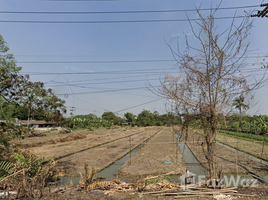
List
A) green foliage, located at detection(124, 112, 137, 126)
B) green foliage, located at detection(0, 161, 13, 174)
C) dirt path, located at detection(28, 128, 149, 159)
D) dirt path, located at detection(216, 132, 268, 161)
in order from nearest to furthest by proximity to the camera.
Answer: green foliage, located at detection(0, 161, 13, 174)
dirt path, located at detection(216, 132, 268, 161)
dirt path, located at detection(28, 128, 149, 159)
green foliage, located at detection(124, 112, 137, 126)

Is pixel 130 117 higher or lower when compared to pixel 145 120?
higher

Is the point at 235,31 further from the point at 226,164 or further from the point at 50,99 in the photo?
the point at 226,164

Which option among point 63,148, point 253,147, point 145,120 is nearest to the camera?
point 253,147

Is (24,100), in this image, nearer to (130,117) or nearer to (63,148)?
(63,148)

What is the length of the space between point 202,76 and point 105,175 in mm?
6409

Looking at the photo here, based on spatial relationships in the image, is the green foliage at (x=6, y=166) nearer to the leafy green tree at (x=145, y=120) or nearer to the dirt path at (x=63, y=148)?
the dirt path at (x=63, y=148)

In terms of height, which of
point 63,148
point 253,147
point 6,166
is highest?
→ point 6,166

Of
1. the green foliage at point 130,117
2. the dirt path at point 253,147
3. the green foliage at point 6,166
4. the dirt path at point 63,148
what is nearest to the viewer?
the green foliage at point 6,166

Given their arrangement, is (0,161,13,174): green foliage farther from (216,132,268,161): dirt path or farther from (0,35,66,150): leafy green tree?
(216,132,268,161): dirt path

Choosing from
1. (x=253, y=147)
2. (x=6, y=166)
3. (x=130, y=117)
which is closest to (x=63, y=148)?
(x=6, y=166)

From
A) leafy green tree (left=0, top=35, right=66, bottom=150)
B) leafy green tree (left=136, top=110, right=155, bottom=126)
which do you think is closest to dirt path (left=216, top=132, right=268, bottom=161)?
leafy green tree (left=0, top=35, right=66, bottom=150)

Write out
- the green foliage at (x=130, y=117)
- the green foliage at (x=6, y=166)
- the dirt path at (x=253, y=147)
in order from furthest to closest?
the green foliage at (x=130, y=117) < the dirt path at (x=253, y=147) < the green foliage at (x=6, y=166)

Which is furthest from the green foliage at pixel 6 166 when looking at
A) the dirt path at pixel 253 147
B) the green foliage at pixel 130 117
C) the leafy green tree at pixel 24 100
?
the green foliage at pixel 130 117

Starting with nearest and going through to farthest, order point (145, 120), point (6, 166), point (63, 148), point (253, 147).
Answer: point (6, 166) → point (253, 147) → point (63, 148) → point (145, 120)
